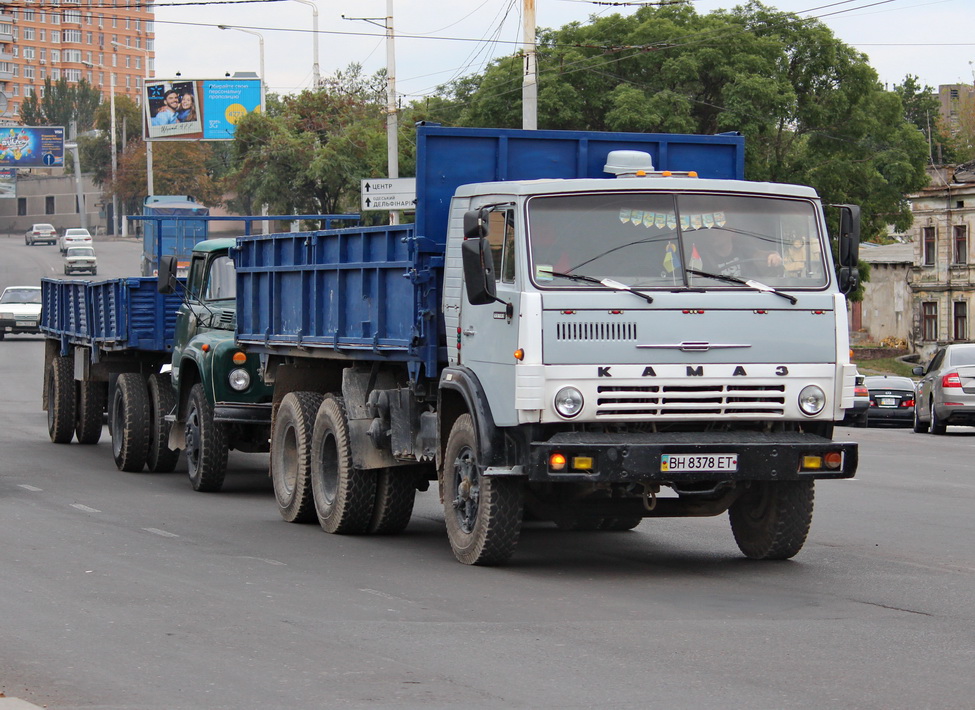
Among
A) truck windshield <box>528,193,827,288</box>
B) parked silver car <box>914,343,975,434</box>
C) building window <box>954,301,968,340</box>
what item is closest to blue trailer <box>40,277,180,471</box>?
truck windshield <box>528,193,827,288</box>

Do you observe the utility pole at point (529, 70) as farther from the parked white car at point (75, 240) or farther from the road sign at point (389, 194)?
the parked white car at point (75, 240)

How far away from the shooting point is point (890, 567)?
408 inches

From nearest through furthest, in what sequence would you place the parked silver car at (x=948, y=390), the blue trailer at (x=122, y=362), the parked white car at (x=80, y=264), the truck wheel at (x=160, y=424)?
the truck wheel at (x=160, y=424), the blue trailer at (x=122, y=362), the parked silver car at (x=948, y=390), the parked white car at (x=80, y=264)

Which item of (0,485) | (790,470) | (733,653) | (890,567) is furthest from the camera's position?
(0,485)

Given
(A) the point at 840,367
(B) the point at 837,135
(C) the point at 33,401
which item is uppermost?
(B) the point at 837,135

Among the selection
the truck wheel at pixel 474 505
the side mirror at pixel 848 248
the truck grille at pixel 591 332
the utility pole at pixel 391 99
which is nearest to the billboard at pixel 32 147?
the utility pole at pixel 391 99

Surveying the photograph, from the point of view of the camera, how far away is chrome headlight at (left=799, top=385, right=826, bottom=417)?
9.62 metres

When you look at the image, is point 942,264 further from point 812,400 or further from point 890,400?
point 812,400

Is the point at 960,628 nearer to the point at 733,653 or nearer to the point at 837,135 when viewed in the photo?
the point at 733,653

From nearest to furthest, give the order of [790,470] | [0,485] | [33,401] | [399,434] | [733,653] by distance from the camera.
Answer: [733,653] → [790,470] → [399,434] → [0,485] → [33,401]

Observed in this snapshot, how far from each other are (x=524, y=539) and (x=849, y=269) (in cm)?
336

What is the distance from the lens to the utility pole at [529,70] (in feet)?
82.4

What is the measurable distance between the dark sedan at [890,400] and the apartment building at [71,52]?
515ft

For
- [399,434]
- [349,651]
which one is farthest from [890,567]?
[349,651]
